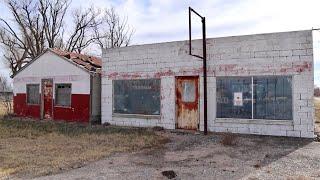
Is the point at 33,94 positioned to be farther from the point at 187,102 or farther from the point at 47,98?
the point at 187,102

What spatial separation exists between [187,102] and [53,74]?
8.02 meters

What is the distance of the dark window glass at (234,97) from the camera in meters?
13.2

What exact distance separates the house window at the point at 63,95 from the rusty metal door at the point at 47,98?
0.42 m

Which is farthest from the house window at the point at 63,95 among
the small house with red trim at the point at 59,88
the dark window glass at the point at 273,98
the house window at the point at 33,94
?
A: the dark window glass at the point at 273,98

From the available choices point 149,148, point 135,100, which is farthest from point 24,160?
point 135,100

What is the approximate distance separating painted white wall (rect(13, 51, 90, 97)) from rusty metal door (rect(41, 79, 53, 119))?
1.07 feet

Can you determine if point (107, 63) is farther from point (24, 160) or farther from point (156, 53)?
point (24, 160)

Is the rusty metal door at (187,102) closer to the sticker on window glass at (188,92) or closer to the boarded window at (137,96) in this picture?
the sticker on window glass at (188,92)

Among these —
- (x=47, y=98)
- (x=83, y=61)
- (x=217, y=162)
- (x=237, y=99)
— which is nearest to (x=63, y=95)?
(x=47, y=98)

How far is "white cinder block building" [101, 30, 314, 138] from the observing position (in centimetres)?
1240

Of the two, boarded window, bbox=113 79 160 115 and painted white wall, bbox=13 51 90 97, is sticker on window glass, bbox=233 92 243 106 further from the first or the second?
painted white wall, bbox=13 51 90 97

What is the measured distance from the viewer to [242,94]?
1334cm

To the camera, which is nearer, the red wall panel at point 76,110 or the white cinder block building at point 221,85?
the white cinder block building at point 221,85

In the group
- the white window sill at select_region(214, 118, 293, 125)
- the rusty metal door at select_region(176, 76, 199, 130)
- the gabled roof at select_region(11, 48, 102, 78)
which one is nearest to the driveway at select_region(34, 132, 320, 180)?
the white window sill at select_region(214, 118, 293, 125)
